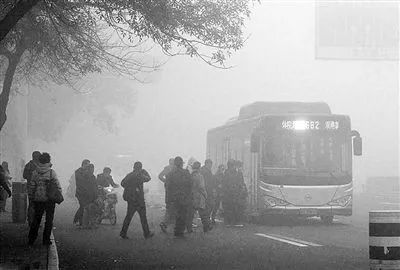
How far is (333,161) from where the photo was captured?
69.5 feet

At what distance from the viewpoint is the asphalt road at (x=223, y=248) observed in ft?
38.9

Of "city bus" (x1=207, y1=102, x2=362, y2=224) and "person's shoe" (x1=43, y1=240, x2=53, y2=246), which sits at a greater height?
"city bus" (x1=207, y1=102, x2=362, y2=224)

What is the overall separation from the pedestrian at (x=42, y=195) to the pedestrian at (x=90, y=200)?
5.30 metres

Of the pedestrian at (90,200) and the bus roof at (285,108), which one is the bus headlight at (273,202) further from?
the pedestrian at (90,200)

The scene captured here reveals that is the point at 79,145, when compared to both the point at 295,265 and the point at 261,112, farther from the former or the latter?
the point at 295,265

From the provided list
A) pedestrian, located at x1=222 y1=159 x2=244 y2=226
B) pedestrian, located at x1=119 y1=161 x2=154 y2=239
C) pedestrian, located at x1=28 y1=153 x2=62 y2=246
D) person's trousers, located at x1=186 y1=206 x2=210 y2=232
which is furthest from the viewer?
pedestrian, located at x1=222 y1=159 x2=244 y2=226

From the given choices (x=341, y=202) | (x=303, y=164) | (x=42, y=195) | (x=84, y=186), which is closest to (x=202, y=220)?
(x=84, y=186)

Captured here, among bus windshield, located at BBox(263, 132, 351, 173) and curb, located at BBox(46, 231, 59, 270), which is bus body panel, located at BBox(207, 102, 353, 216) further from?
curb, located at BBox(46, 231, 59, 270)

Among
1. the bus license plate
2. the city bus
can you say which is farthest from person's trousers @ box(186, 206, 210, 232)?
the bus license plate

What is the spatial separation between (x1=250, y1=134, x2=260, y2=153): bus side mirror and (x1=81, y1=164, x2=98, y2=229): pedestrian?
4.36m

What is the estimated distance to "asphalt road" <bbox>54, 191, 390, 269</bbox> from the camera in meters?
11.9

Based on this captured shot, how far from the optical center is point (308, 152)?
69.3 feet

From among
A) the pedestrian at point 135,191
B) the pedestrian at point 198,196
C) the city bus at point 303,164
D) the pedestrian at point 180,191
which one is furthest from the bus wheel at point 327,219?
the pedestrian at point 135,191

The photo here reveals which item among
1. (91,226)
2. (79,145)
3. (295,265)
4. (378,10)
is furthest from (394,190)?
(79,145)
